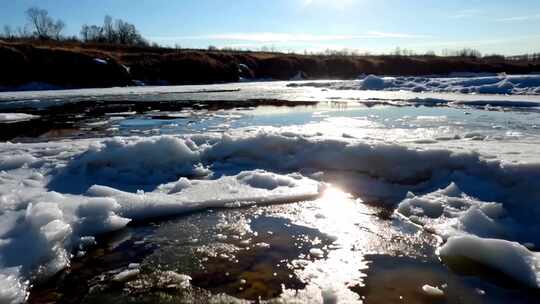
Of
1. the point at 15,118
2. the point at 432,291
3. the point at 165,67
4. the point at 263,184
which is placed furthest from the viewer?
the point at 165,67

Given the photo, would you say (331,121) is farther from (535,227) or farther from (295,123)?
(535,227)

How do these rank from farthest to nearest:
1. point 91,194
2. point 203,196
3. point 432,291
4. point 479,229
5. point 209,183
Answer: point 209,183 → point 203,196 → point 91,194 → point 479,229 → point 432,291

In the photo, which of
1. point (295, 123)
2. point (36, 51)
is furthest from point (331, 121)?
point (36, 51)

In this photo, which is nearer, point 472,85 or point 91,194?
point 91,194

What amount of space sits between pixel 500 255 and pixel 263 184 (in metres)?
3.00

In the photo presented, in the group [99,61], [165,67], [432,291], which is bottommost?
[432,291]

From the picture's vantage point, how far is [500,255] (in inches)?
141

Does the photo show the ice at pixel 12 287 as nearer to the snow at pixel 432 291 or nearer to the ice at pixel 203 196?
the ice at pixel 203 196

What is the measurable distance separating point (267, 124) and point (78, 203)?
265 inches

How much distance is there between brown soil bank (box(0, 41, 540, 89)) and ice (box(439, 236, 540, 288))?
3893cm

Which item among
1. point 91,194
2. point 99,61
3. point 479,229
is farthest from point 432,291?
point 99,61

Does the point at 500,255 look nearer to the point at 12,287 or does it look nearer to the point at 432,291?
the point at 432,291

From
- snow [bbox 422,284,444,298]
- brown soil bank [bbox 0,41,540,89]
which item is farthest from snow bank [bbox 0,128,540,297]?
brown soil bank [bbox 0,41,540,89]

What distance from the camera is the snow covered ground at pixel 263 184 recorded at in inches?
148
